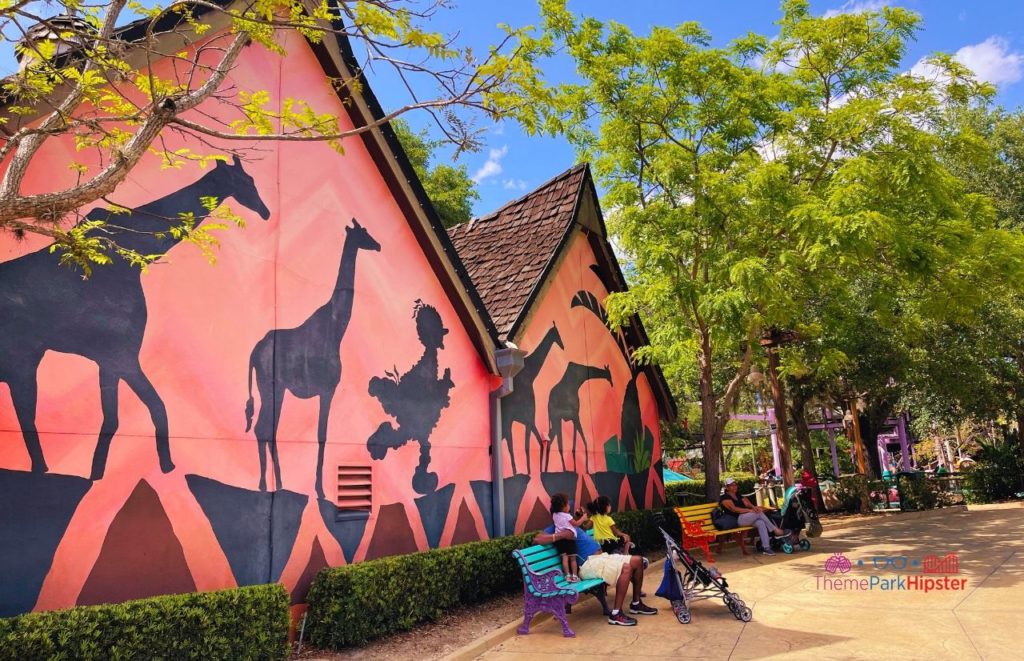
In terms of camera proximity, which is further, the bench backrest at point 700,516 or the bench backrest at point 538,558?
the bench backrest at point 700,516

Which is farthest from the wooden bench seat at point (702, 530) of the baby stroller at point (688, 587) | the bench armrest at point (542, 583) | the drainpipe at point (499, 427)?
the bench armrest at point (542, 583)

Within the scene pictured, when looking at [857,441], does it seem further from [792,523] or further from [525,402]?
[525,402]

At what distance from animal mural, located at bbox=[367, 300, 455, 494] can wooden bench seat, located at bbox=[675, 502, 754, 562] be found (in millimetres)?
5437

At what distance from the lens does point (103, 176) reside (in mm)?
4840

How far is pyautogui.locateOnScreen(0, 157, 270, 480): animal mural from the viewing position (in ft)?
19.2

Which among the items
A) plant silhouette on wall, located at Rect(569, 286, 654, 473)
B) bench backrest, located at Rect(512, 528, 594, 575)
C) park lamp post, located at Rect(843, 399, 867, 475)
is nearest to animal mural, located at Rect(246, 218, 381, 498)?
bench backrest, located at Rect(512, 528, 594, 575)

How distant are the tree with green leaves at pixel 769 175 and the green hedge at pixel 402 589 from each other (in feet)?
20.0

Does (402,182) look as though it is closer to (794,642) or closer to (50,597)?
(50,597)

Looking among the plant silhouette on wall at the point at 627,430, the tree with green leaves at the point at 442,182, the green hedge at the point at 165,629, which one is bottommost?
the green hedge at the point at 165,629

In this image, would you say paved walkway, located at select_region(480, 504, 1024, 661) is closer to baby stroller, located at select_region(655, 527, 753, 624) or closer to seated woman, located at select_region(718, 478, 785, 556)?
baby stroller, located at select_region(655, 527, 753, 624)

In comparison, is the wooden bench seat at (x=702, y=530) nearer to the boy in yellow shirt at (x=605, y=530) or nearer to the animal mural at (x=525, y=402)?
the boy in yellow shirt at (x=605, y=530)

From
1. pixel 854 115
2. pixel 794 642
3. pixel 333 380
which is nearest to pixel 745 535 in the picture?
pixel 794 642

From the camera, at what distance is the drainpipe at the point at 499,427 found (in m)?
10.9

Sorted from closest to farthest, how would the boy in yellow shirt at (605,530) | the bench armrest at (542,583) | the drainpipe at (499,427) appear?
the bench armrest at (542,583) → the boy in yellow shirt at (605,530) → the drainpipe at (499,427)
